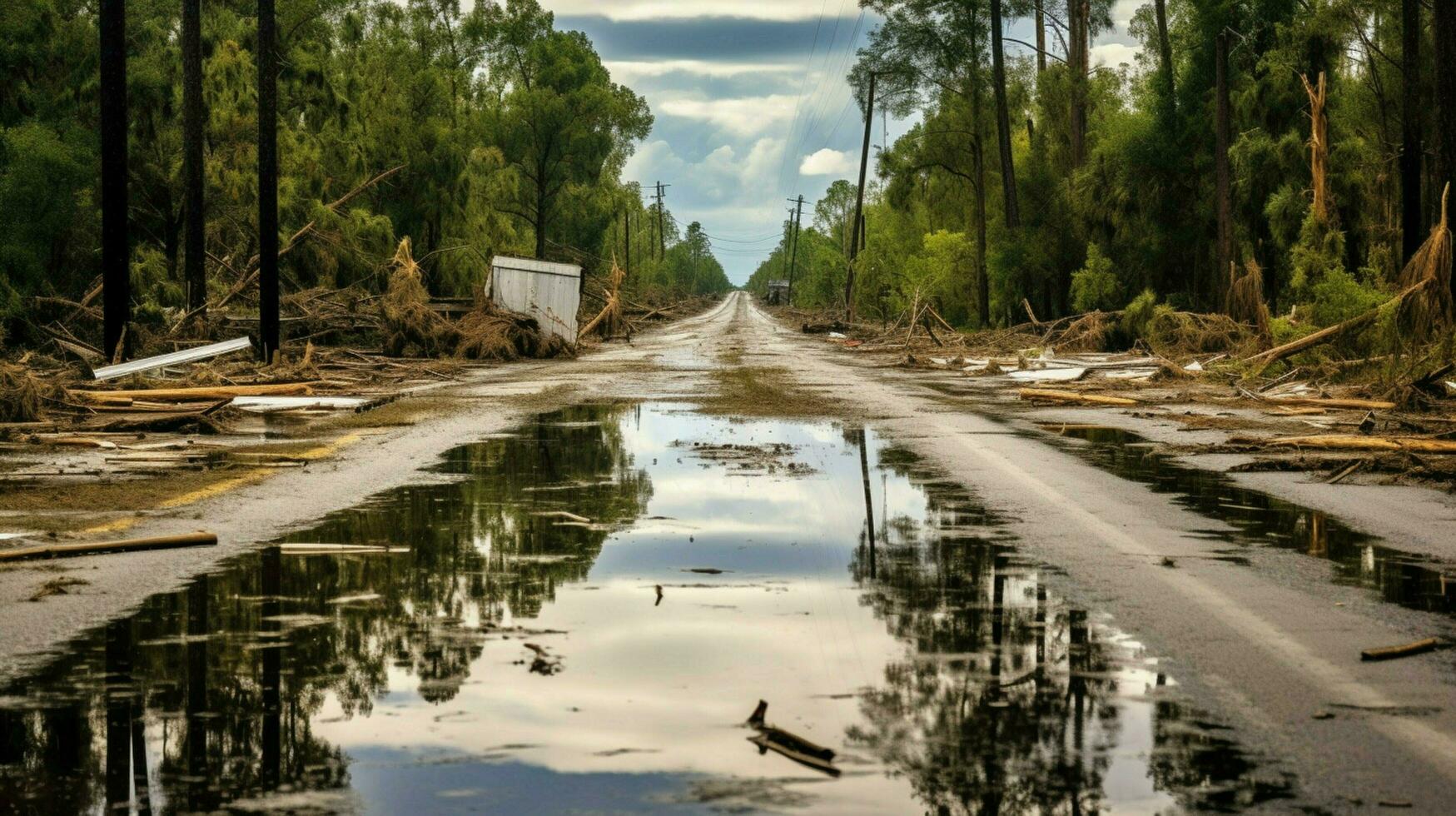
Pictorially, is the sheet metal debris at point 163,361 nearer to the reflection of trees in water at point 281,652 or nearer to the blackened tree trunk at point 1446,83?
the reflection of trees in water at point 281,652

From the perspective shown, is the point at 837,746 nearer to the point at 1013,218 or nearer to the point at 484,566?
the point at 484,566

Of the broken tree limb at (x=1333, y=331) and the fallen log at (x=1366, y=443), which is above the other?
the broken tree limb at (x=1333, y=331)

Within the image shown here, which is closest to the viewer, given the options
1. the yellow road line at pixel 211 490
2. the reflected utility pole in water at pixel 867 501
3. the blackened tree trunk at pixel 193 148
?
the reflected utility pole in water at pixel 867 501

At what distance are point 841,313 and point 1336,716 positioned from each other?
8109 centimetres

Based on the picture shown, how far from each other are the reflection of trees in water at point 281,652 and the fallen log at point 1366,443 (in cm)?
733

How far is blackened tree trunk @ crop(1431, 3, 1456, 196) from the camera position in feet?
65.0

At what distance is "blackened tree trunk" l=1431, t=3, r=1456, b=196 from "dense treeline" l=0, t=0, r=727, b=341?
23675 mm

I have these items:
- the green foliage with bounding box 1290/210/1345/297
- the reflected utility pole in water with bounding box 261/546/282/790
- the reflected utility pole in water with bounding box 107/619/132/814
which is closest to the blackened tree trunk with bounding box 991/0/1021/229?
the green foliage with bounding box 1290/210/1345/297

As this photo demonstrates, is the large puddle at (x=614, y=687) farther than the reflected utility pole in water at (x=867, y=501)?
No

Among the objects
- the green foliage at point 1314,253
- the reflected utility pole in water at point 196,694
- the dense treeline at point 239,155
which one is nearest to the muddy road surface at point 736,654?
the reflected utility pole in water at point 196,694

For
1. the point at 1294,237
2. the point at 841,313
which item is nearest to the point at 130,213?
the point at 1294,237

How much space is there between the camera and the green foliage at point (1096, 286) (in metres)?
45.5

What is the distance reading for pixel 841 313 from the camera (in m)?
85.7

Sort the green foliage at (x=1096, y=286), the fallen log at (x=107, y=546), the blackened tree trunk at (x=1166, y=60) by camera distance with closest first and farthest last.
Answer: the fallen log at (x=107, y=546), the blackened tree trunk at (x=1166, y=60), the green foliage at (x=1096, y=286)
